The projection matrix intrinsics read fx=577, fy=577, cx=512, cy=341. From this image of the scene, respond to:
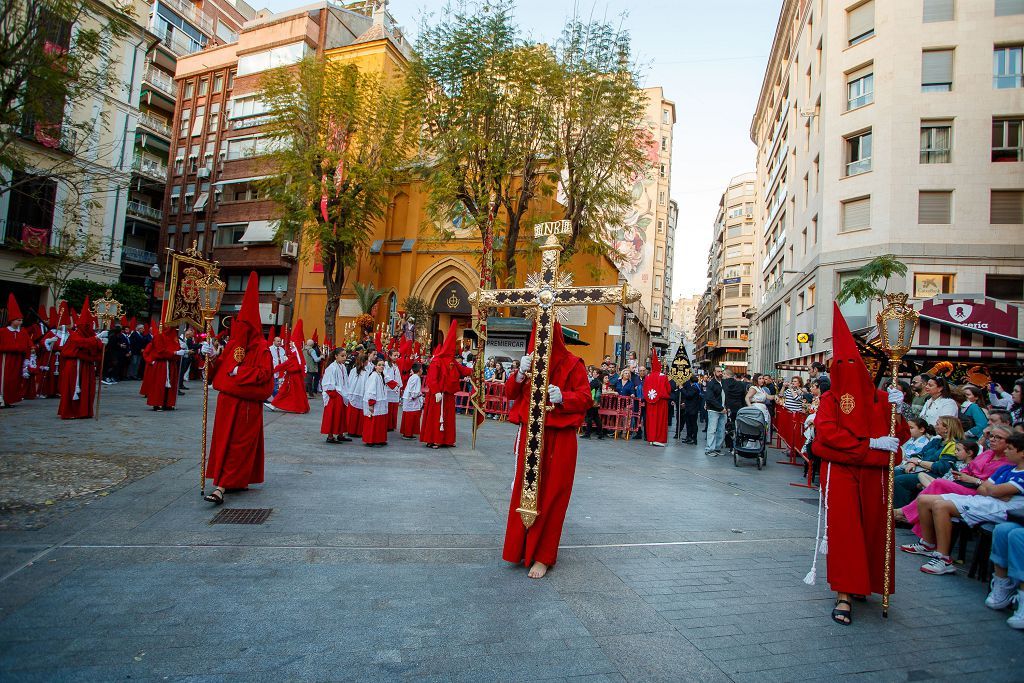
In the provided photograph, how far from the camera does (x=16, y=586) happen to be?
13.2 feet

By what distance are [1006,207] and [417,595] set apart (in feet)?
92.0

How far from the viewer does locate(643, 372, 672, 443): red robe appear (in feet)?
50.6

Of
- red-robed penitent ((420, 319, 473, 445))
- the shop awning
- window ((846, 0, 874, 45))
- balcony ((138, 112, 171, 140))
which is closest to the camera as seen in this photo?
red-robed penitent ((420, 319, 473, 445))

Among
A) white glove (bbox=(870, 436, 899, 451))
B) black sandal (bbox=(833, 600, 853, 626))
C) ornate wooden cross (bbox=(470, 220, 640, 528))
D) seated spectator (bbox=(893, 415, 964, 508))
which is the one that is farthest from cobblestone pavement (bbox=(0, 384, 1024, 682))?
white glove (bbox=(870, 436, 899, 451))

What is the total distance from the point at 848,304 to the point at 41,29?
2778cm

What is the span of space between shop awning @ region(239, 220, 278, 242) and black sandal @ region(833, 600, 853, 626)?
116 feet

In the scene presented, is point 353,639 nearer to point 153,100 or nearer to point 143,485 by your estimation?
point 143,485

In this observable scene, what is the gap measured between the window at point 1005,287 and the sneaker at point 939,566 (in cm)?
2230

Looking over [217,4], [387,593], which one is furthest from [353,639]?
[217,4]

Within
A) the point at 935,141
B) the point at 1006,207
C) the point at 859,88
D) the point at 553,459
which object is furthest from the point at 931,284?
the point at 553,459

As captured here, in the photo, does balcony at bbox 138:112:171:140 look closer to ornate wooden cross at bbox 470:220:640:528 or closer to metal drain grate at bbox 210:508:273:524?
metal drain grate at bbox 210:508:273:524

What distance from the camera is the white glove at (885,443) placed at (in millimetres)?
4539

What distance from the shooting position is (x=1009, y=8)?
22.6m

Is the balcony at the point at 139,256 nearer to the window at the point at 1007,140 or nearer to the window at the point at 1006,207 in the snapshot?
the window at the point at 1006,207
